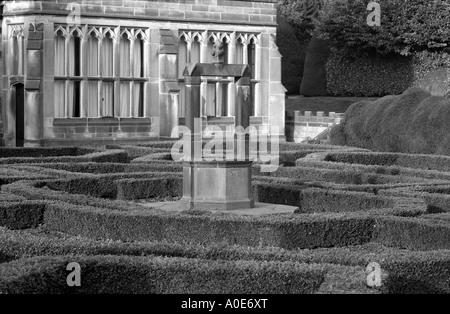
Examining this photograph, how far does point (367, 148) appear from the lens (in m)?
26.8

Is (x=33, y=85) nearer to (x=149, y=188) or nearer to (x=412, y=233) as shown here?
(x=149, y=188)

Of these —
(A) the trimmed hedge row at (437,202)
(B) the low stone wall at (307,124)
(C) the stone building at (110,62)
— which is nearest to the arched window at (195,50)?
(C) the stone building at (110,62)

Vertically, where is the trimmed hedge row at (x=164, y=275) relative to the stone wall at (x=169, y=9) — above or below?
below

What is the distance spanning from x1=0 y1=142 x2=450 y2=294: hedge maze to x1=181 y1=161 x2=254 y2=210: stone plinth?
2.94 ft

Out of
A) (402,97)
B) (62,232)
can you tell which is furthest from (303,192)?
(402,97)

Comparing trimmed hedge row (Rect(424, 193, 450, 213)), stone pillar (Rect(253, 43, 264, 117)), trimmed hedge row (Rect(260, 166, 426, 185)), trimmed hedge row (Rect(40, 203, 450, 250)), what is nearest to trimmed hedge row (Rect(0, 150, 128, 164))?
trimmed hedge row (Rect(260, 166, 426, 185))

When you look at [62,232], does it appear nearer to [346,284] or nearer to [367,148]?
[346,284]

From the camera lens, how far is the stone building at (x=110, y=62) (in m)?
29.0

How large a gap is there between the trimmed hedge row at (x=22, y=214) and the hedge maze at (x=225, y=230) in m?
0.02

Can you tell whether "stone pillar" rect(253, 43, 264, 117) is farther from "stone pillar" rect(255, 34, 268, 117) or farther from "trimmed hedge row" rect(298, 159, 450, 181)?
"trimmed hedge row" rect(298, 159, 450, 181)

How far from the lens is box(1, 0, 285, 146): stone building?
95.1ft

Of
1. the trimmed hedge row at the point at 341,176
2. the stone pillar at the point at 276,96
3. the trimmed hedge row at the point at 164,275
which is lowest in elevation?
the trimmed hedge row at the point at 164,275

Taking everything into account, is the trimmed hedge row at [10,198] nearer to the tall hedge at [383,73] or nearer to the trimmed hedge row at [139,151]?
the trimmed hedge row at [139,151]

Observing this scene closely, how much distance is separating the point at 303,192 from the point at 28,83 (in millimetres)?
13231
